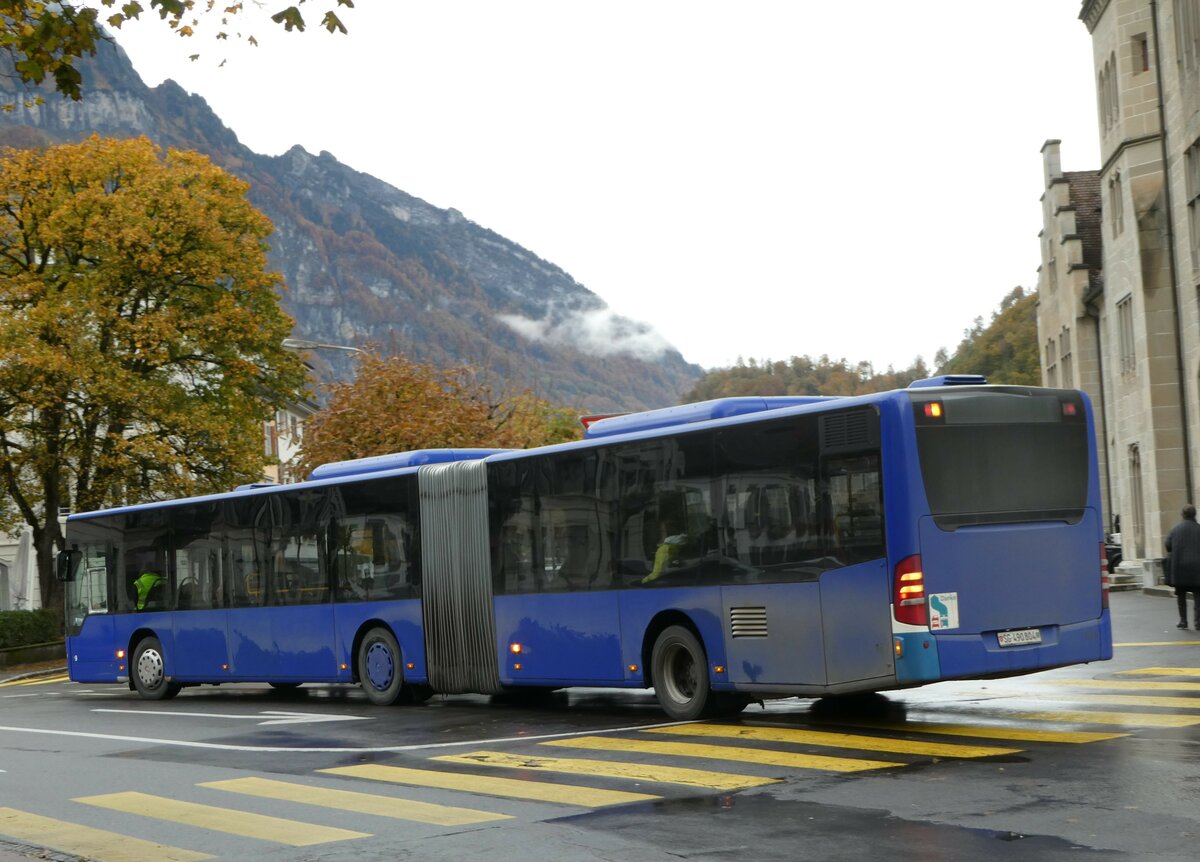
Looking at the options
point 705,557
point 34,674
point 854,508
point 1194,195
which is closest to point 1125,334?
point 1194,195

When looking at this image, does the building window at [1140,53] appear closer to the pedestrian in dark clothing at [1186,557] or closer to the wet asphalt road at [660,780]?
the pedestrian in dark clothing at [1186,557]

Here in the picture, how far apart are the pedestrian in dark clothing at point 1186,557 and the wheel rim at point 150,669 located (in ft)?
48.7

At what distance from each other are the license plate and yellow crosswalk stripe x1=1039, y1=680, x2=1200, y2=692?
2723 millimetres

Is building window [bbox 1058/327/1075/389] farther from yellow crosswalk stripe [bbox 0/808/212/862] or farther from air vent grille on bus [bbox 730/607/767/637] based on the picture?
yellow crosswalk stripe [bbox 0/808/212/862]

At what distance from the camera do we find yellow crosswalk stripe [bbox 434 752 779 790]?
11.0 metres

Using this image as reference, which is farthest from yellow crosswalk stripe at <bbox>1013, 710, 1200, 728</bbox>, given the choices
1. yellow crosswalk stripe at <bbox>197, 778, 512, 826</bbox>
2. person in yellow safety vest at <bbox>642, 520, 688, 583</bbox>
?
yellow crosswalk stripe at <bbox>197, 778, 512, 826</bbox>

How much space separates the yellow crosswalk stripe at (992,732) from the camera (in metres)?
12.3

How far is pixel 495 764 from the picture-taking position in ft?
42.9

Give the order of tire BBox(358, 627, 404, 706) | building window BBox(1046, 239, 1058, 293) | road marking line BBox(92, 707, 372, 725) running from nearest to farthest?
1. road marking line BBox(92, 707, 372, 725)
2. tire BBox(358, 627, 404, 706)
3. building window BBox(1046, 239, 1058, 293)

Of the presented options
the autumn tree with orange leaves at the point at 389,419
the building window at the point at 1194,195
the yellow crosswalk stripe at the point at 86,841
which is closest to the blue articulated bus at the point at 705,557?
the yellow crosswalk stripe at the point at 86,841

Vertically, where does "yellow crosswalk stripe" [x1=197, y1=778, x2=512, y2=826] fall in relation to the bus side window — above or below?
below

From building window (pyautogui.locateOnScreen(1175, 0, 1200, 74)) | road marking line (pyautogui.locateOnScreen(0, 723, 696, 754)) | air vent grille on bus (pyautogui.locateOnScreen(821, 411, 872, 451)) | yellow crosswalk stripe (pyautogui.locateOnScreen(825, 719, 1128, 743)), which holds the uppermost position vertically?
building window (pyautogui.locateOnScreen(1175, 0, 1200, 74))

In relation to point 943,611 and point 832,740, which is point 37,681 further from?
point 943,611

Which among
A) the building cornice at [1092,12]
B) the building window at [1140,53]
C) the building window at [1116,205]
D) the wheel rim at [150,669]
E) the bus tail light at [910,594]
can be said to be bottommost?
the wheel rim at [150,669]
